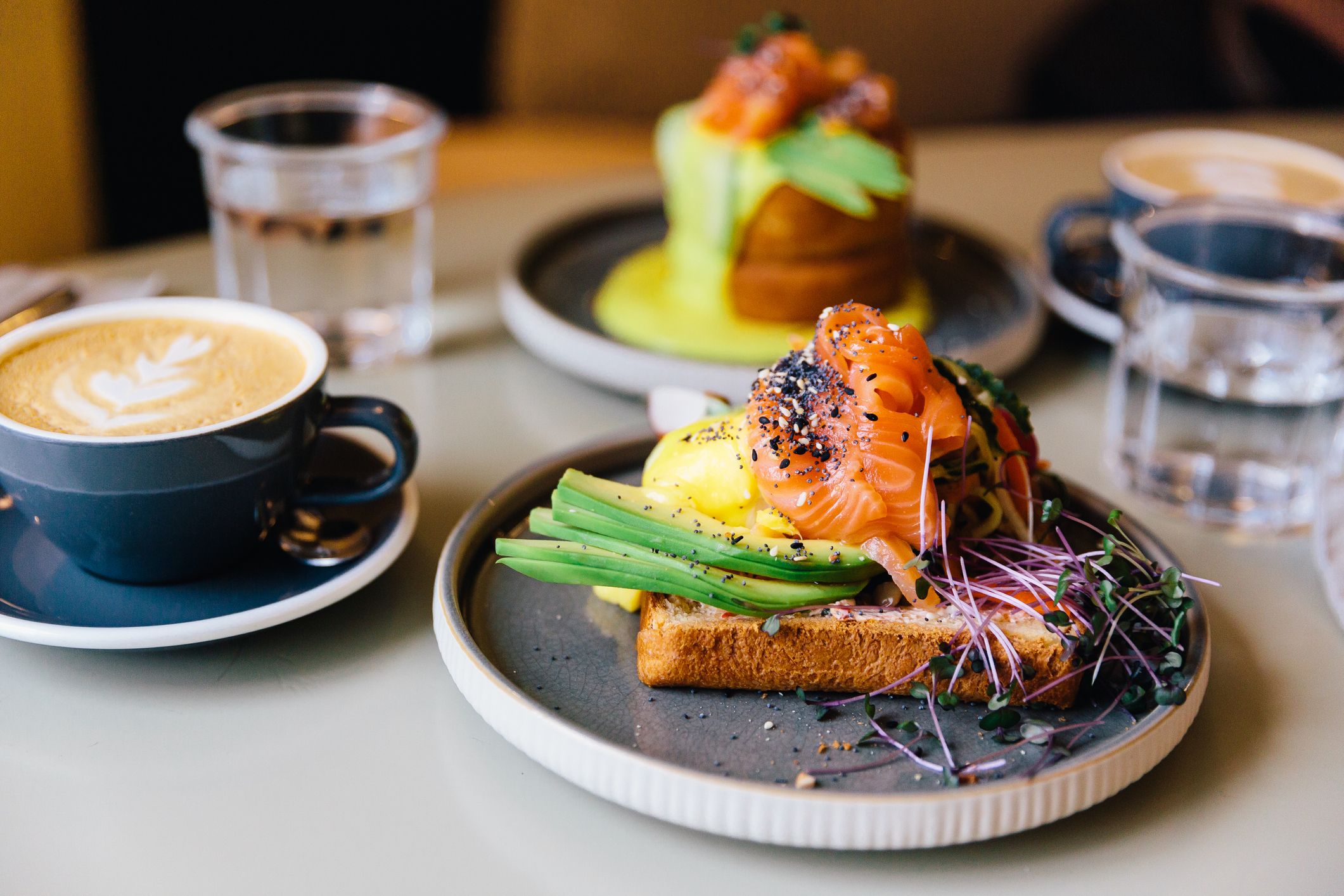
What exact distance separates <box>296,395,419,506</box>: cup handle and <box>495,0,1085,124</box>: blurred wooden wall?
326 cm

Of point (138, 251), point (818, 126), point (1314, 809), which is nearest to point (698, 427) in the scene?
point (1314, 809)

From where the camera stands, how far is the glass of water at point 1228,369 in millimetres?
1692

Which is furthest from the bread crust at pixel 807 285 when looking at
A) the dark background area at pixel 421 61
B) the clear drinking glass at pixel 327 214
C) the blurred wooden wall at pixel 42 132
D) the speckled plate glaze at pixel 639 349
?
the dark background area at pixel 421 61

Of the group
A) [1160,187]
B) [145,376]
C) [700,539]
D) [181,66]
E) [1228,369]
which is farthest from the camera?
[181,66]

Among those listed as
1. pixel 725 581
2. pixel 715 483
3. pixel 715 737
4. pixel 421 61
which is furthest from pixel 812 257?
pixel 421 61

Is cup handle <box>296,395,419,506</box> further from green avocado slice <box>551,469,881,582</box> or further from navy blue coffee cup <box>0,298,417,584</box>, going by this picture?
green avocado slice <box>551,469,881,582</box>

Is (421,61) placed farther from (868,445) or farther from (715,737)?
(715,737)

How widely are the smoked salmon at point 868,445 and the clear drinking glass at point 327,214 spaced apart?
100 cm

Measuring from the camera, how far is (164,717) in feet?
4.01

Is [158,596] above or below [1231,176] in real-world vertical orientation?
below

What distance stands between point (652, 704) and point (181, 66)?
10.8 ft

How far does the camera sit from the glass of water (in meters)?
1.69

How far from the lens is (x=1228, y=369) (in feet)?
6.02

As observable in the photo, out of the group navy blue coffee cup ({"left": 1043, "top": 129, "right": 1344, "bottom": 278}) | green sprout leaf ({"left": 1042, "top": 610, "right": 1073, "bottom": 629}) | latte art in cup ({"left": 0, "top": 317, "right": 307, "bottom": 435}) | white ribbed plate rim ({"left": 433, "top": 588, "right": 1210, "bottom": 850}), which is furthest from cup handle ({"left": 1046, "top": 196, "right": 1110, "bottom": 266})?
latte art in cup ({"left": 0, "top": 317, "right": 307, "bottom": 435})
